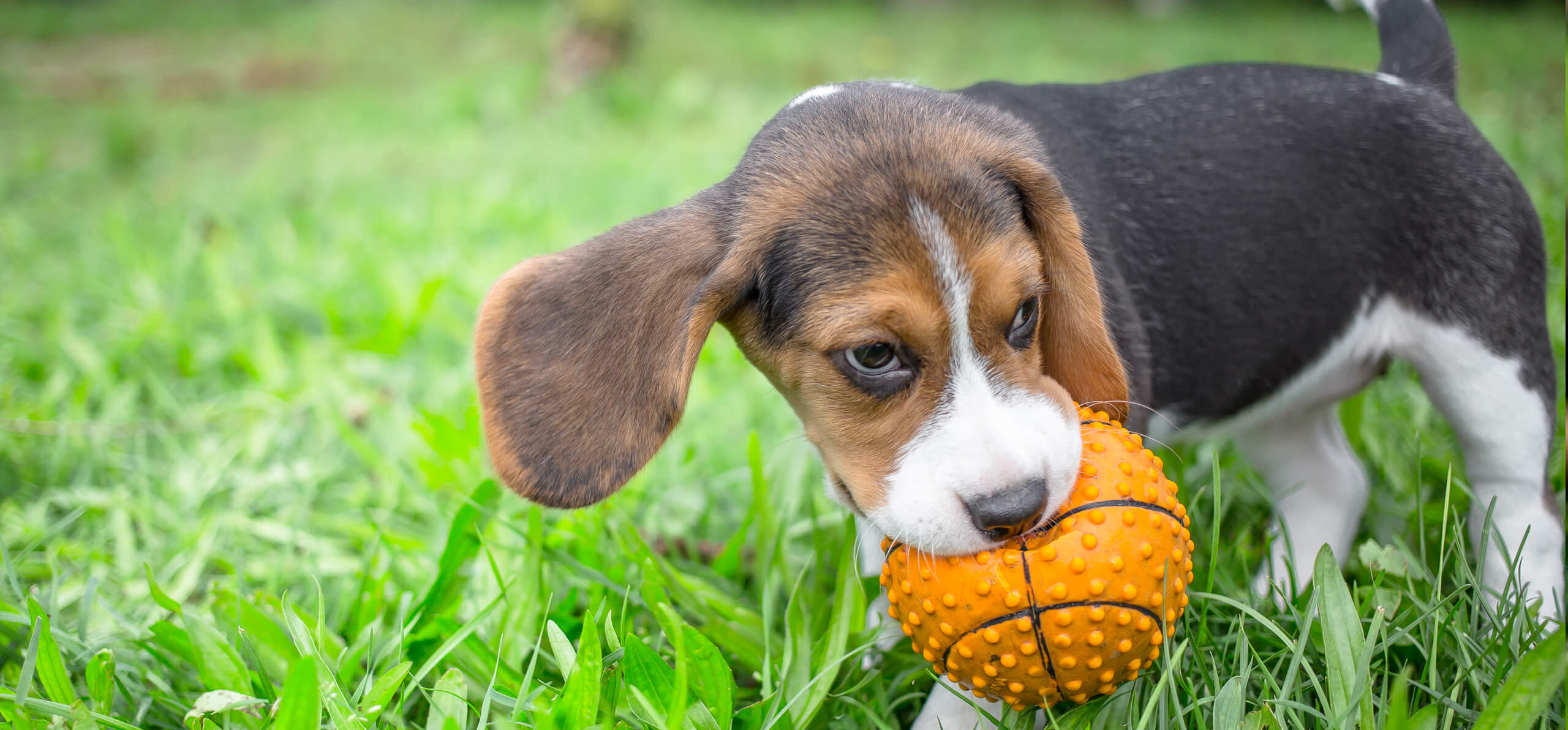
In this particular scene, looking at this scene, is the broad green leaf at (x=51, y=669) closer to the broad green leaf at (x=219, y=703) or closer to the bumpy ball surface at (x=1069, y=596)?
the broad green leaf at (x=219, y=703)

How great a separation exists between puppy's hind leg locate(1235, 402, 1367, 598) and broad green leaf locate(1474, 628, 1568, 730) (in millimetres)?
1170

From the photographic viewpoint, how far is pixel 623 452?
2365mm

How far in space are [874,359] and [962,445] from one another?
0.28m

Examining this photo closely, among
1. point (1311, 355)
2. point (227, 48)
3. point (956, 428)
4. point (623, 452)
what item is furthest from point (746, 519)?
point (227, 48)

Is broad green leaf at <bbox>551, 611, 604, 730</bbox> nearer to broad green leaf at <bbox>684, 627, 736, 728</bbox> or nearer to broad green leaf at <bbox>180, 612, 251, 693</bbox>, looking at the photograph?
broad green leaf at <bbox>684, 627, 736, 728</bbox>

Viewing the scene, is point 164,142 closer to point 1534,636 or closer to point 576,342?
point 576,342

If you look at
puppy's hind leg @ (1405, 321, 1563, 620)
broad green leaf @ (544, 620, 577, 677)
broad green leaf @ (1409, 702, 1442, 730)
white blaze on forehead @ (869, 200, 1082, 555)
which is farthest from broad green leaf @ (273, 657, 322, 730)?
puppy's hind leg @ (1405, 321, 1563, 620)

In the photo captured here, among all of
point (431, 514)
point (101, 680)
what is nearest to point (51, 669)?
point (101, 680)

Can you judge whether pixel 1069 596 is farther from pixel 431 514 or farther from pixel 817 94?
pixel 431 514

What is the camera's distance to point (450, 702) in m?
2.51

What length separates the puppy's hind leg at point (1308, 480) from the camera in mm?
3320

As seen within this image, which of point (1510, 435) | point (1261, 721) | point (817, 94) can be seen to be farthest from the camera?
point (1510, 435)

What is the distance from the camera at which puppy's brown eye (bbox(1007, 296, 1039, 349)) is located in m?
2.35

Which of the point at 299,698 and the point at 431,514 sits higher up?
the point at 299,698
